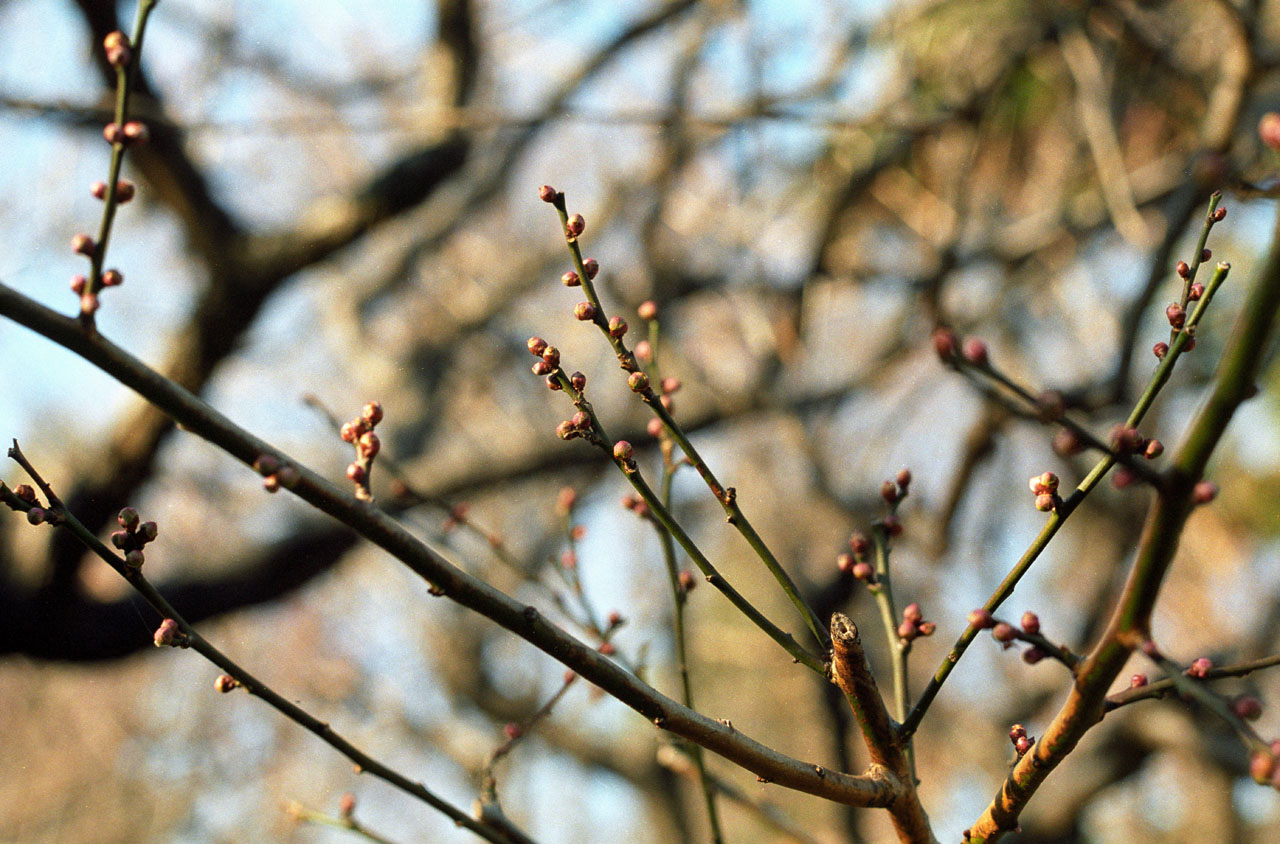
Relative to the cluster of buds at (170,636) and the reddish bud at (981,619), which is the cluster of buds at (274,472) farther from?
the reddish bud at (981,619)

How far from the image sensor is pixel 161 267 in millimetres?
4621

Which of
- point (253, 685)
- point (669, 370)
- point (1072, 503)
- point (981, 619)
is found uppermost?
point (669, 370)

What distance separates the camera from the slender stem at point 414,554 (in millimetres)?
625

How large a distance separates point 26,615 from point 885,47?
4.10 meters

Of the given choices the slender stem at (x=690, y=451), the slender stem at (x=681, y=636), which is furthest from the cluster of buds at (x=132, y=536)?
the slender stem at (x=681, y=636)

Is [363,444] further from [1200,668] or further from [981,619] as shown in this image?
[1200,668]

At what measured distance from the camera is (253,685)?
0.81 metres

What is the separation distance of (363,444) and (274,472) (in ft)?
0.44

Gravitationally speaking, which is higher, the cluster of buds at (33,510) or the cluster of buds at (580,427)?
the cluster of buds at (580,427)

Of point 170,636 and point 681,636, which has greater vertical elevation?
point 681,636

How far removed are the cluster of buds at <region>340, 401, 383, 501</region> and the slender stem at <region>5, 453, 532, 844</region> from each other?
0.18m

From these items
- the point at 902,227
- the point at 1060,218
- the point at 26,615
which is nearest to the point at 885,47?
the point at 1060,218

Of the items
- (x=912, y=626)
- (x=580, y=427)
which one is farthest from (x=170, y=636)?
(x=912, y=626)

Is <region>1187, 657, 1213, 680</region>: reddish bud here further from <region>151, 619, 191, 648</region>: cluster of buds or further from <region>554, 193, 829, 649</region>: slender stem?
<region>151, 619, 191, 648</region>: cluster of buds
